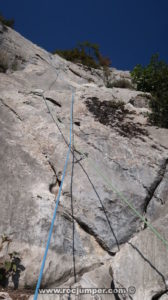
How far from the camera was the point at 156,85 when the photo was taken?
7895 mm

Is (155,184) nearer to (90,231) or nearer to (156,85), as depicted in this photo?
(90,231)

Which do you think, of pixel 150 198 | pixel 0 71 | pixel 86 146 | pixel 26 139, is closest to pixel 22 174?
pixel 26 139

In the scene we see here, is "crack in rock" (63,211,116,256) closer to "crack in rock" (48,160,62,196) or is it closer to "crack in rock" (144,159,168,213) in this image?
"crack in rock" (48,160,62,196)

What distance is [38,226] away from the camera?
3369 millimetres

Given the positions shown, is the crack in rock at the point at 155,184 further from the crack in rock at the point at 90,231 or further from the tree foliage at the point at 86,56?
the tree foliage at the point at 86,56

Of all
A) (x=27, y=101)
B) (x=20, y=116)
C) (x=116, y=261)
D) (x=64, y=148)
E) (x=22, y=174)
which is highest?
(x=27, y=101)

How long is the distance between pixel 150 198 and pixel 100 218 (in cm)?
112

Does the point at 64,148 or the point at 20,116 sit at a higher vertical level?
the point at 20,116

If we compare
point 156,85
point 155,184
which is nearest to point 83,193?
point 155,184

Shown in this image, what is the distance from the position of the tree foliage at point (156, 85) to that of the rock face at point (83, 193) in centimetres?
43

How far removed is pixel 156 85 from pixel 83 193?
5.92 m

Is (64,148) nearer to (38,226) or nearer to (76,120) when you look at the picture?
(76,120)

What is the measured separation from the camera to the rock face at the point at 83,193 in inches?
117

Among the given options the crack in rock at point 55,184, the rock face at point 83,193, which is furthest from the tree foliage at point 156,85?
the crack in rock at point 55,184
